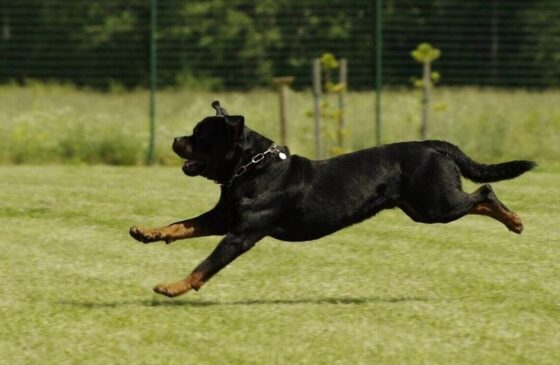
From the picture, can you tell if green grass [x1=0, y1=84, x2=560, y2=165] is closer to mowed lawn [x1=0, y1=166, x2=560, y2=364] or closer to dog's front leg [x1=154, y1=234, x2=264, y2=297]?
mowed lawn [x1=0, y1=166, x2=560, y2=364]

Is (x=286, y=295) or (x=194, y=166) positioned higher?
(x=194, y=166)

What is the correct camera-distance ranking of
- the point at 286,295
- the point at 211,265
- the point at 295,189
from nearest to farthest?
1. the point at 211,265
2. the point at 295,189
3. the point at 286,295

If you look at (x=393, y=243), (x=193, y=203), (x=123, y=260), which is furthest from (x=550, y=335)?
(x=193, y=203)

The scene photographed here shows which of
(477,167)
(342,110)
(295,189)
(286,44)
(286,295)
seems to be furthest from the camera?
(286,44)

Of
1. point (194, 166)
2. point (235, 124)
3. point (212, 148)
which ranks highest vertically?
point (235, 124)

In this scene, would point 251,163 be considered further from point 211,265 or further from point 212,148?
point 211,265

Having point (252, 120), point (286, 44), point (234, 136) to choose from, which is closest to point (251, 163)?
point (234, 136)

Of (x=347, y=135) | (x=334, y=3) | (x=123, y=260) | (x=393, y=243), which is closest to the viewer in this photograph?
(x=123, y=260)

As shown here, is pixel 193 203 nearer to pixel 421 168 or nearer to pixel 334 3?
pixel 421 168

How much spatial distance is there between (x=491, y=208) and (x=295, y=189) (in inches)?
50.6

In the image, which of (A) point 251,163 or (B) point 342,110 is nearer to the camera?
(A) point 251,163

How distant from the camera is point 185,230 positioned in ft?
20.9

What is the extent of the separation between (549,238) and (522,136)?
21.8ft

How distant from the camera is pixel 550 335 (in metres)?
5.94
